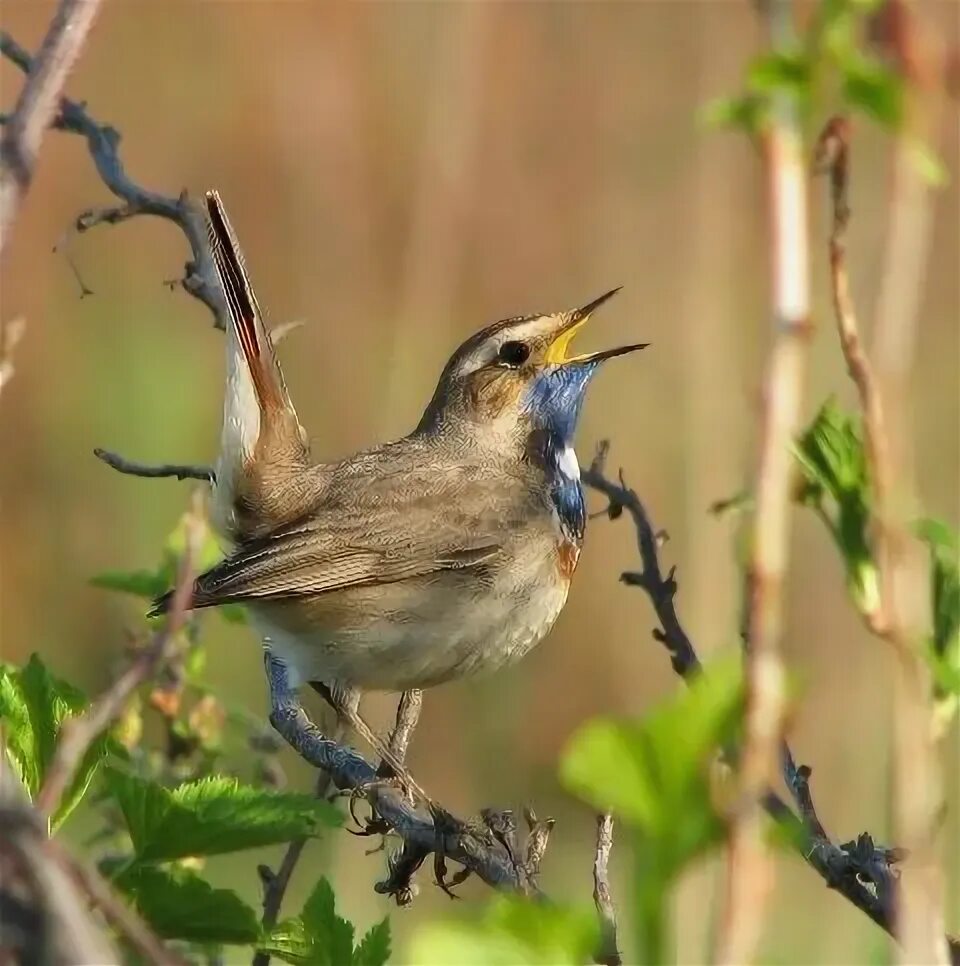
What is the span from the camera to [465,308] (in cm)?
892

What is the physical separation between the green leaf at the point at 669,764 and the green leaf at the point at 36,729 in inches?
29.1

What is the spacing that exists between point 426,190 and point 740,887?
530 centimetres

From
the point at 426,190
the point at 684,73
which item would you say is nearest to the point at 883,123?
the point at 426,190

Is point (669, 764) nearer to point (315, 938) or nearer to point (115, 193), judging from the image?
point (315, 938)

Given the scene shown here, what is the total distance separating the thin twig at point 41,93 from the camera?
4.50 feet

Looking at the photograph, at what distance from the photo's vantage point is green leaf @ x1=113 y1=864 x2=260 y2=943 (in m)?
1.55

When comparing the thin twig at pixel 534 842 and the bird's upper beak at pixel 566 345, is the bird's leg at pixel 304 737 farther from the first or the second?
the bird's upper beak at pixel 566 345

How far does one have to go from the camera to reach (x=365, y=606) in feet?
12.4

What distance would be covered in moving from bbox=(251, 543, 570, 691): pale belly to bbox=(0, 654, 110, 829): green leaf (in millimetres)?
1917

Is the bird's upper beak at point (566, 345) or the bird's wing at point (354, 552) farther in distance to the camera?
the bird's upper beak at point (566, 345)

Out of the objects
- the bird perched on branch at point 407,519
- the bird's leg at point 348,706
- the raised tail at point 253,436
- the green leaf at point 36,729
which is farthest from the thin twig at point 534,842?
the raised tail at point 253,436

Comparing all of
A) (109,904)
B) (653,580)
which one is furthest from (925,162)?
(653,580)

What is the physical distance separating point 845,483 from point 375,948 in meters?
0.63

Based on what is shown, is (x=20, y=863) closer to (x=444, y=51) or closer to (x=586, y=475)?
(x=586, y=475)
